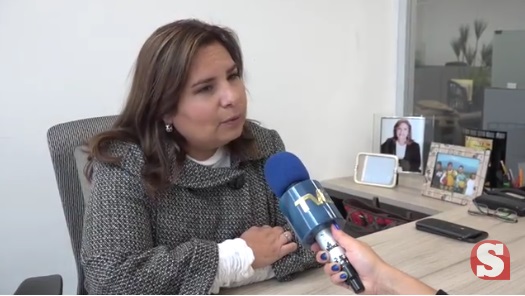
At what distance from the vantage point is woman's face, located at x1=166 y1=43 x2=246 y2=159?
4.13 ft

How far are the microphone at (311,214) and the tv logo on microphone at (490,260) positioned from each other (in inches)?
22.4

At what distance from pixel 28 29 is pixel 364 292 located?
1452 millimetres

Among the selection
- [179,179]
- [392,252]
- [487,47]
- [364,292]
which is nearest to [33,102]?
[179,179]

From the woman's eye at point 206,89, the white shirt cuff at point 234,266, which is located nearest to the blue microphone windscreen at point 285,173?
the white shirt cuff at point 234,266

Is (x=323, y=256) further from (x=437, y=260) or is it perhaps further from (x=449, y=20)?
(x=449, y=20)

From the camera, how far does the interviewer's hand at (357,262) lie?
29.1 inches

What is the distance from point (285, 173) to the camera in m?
0.93

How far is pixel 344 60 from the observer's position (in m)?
2.62

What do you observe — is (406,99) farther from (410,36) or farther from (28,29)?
(28,29)

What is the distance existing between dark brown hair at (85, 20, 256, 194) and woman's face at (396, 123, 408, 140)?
4.88ft

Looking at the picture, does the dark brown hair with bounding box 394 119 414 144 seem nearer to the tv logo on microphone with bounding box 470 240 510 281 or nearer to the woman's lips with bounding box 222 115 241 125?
the tv logo on microphone with bounding box 470 240 510 281

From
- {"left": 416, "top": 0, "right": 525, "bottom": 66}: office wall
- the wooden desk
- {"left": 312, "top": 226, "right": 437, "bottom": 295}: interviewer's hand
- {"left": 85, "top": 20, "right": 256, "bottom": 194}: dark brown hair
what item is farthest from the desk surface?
{"left": 416, "top": 0, "right": 525, "bottom": 66}: office wall

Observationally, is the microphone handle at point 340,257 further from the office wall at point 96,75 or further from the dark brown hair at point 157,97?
the office wall at point 96,75

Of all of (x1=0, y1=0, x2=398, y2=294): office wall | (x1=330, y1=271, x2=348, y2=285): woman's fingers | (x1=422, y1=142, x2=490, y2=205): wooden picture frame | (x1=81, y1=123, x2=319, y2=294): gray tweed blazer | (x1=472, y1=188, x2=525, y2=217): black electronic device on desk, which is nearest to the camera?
(x1=330, y1=271, x2=348, y2=285): woman's fingers
